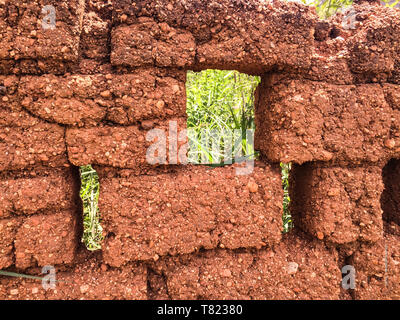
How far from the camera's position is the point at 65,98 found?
1045mm

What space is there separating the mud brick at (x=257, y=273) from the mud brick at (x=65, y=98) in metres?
0.79

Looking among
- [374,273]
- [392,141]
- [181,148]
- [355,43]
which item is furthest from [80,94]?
[374,273]

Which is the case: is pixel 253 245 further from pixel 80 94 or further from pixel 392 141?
pixel 80 94

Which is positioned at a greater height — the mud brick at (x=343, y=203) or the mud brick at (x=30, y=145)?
the mud brick at (x=30, y=145)

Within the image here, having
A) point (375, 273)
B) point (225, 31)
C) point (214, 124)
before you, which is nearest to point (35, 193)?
point (225, 31)

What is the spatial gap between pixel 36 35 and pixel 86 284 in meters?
1.09

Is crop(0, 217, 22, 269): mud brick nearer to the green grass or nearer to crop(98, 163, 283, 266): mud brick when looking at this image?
crop(98, 163, 283, 266): mud brick

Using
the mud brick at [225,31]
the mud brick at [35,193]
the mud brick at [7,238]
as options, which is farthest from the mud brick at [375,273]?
the mud brick at [7,238]

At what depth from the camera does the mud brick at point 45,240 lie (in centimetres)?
110

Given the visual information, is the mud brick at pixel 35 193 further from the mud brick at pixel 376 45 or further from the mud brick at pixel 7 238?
the mud brick at pixel 376 45

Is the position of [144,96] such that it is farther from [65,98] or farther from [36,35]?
[36,35]

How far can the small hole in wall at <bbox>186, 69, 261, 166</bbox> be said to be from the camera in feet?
6.57

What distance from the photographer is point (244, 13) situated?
1.11m

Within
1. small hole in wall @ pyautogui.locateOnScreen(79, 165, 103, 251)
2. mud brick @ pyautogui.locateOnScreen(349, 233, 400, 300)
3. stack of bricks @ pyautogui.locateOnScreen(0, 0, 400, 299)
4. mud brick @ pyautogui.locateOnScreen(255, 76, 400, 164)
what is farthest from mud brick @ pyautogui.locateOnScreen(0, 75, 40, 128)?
mud brick @ pyautogui.locateOnScreen(349, 233, 400, 300)
